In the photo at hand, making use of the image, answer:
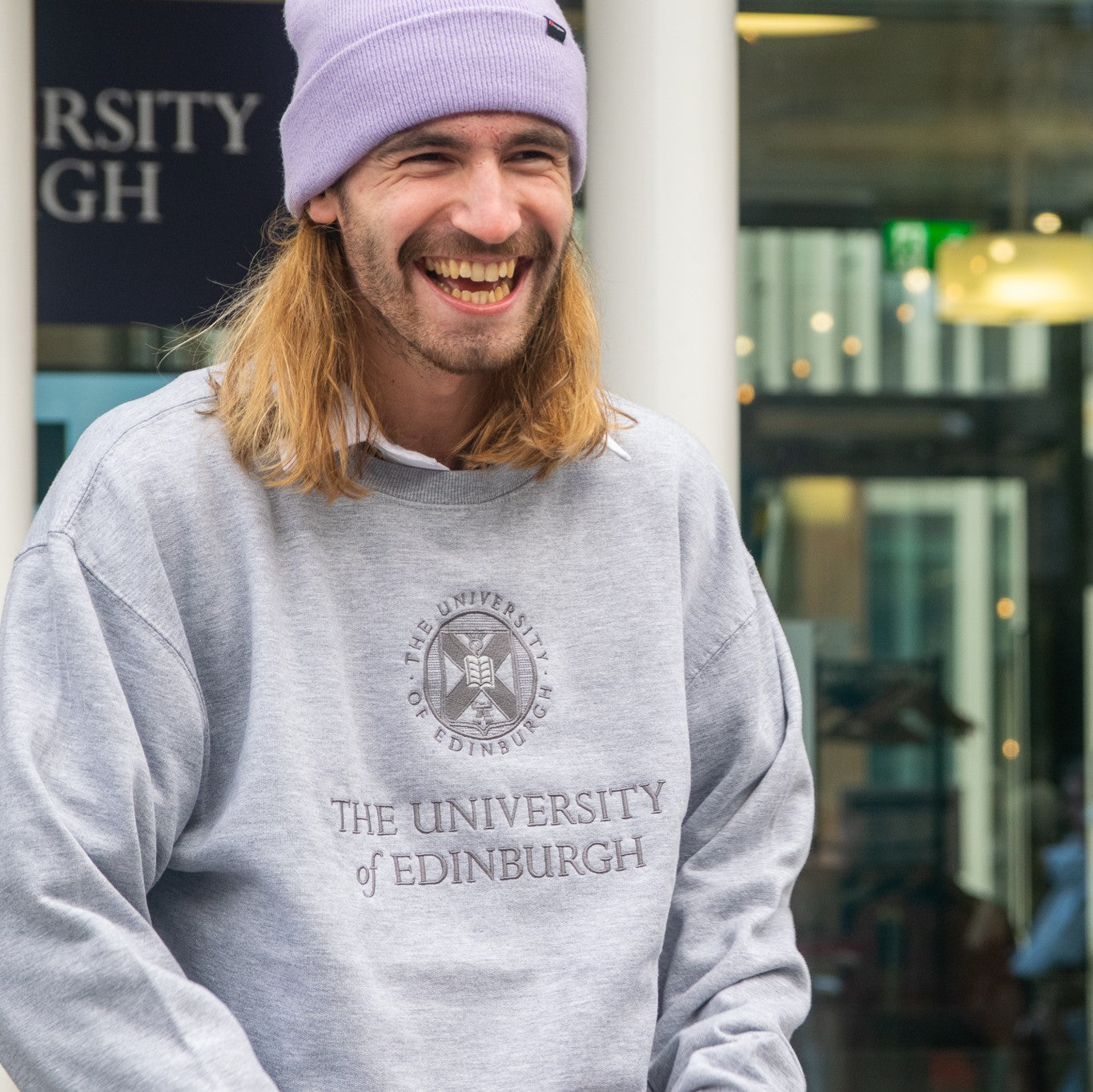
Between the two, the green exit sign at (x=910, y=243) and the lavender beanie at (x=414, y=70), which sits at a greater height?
the green exit sign at (x=910, y=243)

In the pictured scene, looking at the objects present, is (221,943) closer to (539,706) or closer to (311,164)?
(539,706)

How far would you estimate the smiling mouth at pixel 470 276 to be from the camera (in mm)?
1646

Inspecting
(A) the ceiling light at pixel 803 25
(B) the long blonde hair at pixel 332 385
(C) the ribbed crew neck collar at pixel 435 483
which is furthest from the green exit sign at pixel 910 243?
(C) the ribbed crew neck collar at pixel 435 483

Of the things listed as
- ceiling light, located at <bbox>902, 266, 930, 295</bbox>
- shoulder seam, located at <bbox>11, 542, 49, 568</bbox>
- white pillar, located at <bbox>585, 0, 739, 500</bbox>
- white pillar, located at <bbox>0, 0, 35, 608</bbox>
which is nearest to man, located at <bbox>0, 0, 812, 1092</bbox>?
shoulder seam, located at <bbox>11, 542, 49, 568</bbox>

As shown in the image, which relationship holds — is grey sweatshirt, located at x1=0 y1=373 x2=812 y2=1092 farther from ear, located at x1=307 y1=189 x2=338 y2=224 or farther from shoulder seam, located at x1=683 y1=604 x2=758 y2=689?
ear, located at x1=307 y1=189 x2=338 y2=224

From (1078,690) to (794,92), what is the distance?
1950 millimetres

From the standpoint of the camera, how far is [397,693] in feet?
5.37

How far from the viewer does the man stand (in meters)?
1.50

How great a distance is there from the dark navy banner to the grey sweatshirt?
1.44 m

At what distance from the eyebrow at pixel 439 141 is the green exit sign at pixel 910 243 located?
3333 millimetres

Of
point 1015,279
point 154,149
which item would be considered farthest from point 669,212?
point 1015,279

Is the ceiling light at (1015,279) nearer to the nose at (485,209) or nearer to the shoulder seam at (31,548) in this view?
the nose at (485,209)

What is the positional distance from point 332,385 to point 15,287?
122 cm

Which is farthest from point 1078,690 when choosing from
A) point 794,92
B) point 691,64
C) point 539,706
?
point 539,706
